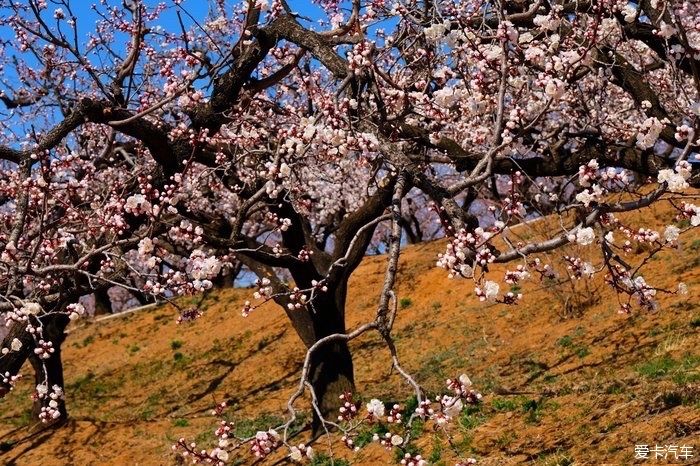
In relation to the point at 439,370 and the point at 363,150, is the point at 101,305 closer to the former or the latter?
the point at 439,370

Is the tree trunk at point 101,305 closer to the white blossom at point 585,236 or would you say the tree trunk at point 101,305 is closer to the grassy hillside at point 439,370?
the grassy hillside at point 439,370

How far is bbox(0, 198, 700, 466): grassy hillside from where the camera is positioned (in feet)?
23.1

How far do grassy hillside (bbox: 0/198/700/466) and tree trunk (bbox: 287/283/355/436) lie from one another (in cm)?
102

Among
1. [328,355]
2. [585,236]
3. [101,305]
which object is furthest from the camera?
[101,305]

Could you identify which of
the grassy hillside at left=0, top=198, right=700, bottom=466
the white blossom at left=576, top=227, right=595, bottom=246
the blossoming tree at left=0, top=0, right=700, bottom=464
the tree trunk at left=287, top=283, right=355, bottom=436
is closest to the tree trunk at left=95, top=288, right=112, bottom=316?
the grassy hillside at left=0, top=198, right=700, bottom=466

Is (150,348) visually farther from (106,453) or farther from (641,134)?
(641,134)

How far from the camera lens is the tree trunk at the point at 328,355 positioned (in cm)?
1020

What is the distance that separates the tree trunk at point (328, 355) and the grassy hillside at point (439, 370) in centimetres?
102

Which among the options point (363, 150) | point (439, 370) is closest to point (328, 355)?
point (439, 370)

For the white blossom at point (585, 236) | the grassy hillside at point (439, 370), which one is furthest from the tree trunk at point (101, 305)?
the white blossom at point (585, 236)

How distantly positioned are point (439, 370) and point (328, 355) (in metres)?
2.66

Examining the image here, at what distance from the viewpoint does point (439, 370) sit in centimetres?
1225

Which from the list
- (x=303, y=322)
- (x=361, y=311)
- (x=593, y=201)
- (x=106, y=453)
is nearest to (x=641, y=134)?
(x=593, y=201)

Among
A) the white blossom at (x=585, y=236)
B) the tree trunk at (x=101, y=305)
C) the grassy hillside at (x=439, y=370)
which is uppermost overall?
the tree trunk at (x=101, y=305)
